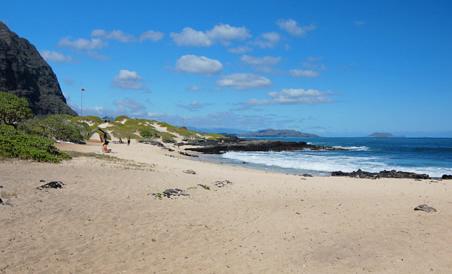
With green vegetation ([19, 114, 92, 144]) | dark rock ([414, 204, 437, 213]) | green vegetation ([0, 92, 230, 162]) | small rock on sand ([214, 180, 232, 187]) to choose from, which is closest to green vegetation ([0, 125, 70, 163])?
green vegetation ([0, 92, 230, 162])

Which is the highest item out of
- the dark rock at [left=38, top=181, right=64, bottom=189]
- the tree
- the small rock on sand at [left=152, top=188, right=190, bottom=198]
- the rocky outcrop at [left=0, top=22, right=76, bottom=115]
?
the rocky outcrop at [left=0, top=22, right=76, bottom=115]

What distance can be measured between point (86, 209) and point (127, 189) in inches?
134

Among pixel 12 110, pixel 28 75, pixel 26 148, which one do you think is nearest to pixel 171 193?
pixel 26 148

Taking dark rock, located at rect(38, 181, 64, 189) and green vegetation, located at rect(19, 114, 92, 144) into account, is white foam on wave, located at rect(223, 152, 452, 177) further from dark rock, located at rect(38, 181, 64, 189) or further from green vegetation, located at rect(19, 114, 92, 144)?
dark rock, located at rect(38, 181, 64, 189)

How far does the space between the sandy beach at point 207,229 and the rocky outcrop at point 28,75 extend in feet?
257

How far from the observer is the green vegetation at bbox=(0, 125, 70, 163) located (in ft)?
63.7

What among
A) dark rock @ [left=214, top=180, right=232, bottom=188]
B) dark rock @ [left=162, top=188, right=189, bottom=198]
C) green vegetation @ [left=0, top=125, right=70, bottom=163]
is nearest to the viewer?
dark rock @ [left=162, top=188, right=189, bottom=198]

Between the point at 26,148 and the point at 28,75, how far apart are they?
80421 mm

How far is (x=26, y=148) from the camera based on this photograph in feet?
66.1

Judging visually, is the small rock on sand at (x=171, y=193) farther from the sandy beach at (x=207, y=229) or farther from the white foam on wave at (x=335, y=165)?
the white foam on wave at (x=335, y=165)

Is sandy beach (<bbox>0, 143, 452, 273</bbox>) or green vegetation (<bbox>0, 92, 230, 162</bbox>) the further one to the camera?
green vegetation (<bbox>0, 92, 230, 162</bbox>)

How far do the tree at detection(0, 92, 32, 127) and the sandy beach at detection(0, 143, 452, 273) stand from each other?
2047 centimetres

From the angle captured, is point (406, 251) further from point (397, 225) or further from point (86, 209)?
point (86, 209)

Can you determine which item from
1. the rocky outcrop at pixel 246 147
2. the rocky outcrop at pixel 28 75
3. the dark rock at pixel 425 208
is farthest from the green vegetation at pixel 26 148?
the rocky outcrop at pixel 28 75
